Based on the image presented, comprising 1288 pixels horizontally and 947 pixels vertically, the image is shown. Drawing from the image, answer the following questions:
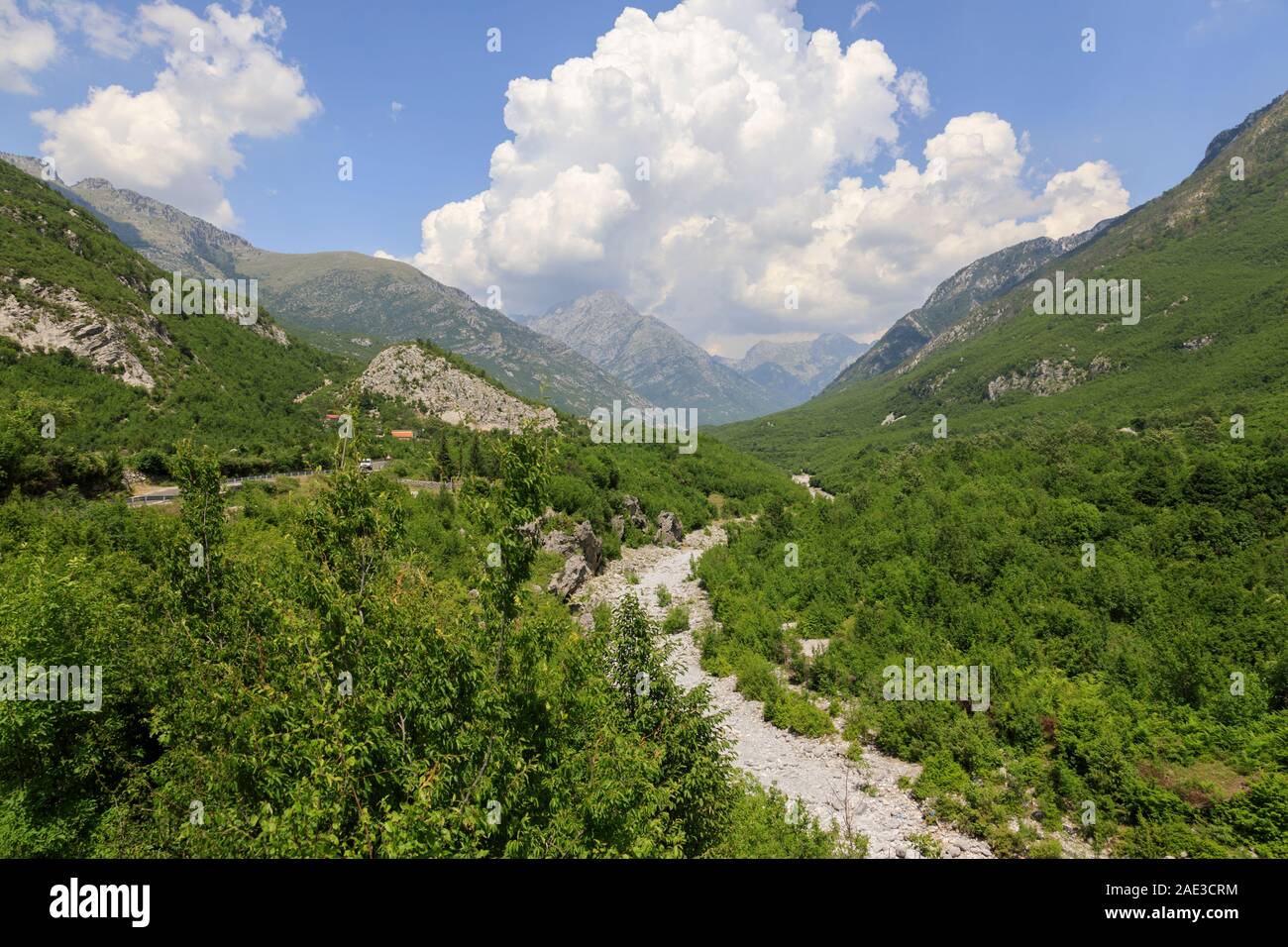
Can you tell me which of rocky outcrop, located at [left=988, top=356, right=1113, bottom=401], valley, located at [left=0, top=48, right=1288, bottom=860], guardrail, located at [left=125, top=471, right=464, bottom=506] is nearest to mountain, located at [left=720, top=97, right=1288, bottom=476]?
rocky outcrop, located at [left=988, top=356, right=1113, bottom=401]

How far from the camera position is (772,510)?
2132 inches

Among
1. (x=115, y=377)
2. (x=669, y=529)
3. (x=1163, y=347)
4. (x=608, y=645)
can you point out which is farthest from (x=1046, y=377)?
(x=115, y=377)

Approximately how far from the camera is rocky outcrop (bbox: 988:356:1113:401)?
5738 inches

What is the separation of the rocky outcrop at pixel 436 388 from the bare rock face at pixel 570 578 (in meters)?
62.8

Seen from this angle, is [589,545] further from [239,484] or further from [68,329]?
[68,329]

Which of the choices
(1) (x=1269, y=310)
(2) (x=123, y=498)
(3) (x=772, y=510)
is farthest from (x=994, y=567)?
(1) (x=1269, y=310)

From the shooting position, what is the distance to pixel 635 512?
209 ft

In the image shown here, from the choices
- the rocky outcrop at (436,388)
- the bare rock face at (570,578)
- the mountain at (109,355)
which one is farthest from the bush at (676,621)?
the rocky outcrop at (436,388)

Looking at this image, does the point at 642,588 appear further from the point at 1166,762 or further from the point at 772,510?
the point at 1166,762

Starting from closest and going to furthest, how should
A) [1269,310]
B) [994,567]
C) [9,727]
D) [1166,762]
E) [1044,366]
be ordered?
[9,727]
[1166,762]
[994,567]
[1269,310]
[1044,366]

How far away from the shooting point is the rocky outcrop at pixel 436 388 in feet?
347

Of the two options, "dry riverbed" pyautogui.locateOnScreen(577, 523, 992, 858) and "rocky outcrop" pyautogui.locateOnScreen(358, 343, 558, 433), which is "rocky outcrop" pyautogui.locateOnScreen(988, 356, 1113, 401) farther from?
"dry riverbed" pyautogui.locateOnScreen(577, 523, 992, 858)

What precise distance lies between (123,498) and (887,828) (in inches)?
1885

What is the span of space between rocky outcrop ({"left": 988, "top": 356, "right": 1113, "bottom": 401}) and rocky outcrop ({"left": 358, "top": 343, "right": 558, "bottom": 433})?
144m
